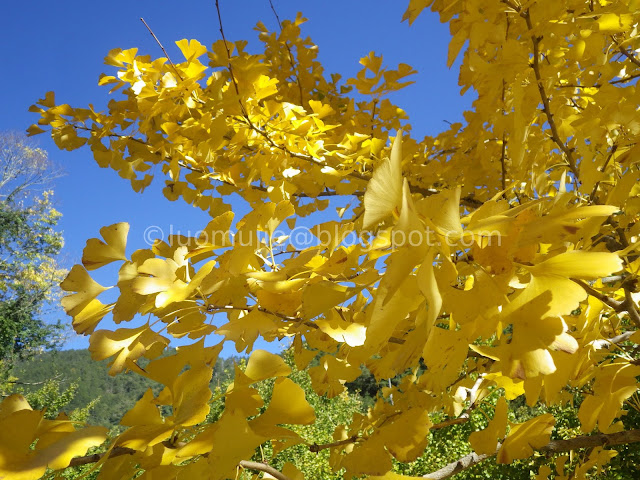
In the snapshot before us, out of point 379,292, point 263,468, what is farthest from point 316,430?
point 379,292

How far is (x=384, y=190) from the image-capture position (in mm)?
338

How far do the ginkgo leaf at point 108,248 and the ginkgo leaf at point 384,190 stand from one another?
35 centimetres

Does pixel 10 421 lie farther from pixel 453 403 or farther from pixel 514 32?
pixel 514 32

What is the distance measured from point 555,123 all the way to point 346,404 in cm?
1260

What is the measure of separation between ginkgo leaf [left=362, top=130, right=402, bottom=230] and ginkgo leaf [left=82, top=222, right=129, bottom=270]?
347mm

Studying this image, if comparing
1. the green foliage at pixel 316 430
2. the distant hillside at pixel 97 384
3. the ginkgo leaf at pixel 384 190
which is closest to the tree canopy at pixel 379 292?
the ginkgo leaf at pixel 384 190

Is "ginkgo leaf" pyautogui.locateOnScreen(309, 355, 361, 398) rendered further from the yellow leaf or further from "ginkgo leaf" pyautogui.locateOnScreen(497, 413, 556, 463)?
the yellow leaf

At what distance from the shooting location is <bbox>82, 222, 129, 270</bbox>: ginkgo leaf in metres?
0.55

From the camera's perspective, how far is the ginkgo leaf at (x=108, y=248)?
55 cm

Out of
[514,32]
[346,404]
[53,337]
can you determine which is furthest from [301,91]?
[53,337]

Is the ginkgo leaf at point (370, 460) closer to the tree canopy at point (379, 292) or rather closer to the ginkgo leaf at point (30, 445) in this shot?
the tree canopy at point (379, 292)

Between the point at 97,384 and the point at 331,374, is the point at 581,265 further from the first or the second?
the point at 97,384

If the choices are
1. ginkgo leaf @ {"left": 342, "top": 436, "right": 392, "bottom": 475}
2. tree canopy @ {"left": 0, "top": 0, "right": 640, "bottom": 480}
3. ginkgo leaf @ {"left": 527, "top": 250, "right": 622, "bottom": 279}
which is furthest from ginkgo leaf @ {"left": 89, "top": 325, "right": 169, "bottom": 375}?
ginkgo leaf @ {"left": 527, "top": 250, "right": 622, "bottom": 279}

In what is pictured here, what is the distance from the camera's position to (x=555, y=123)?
1007 mm
